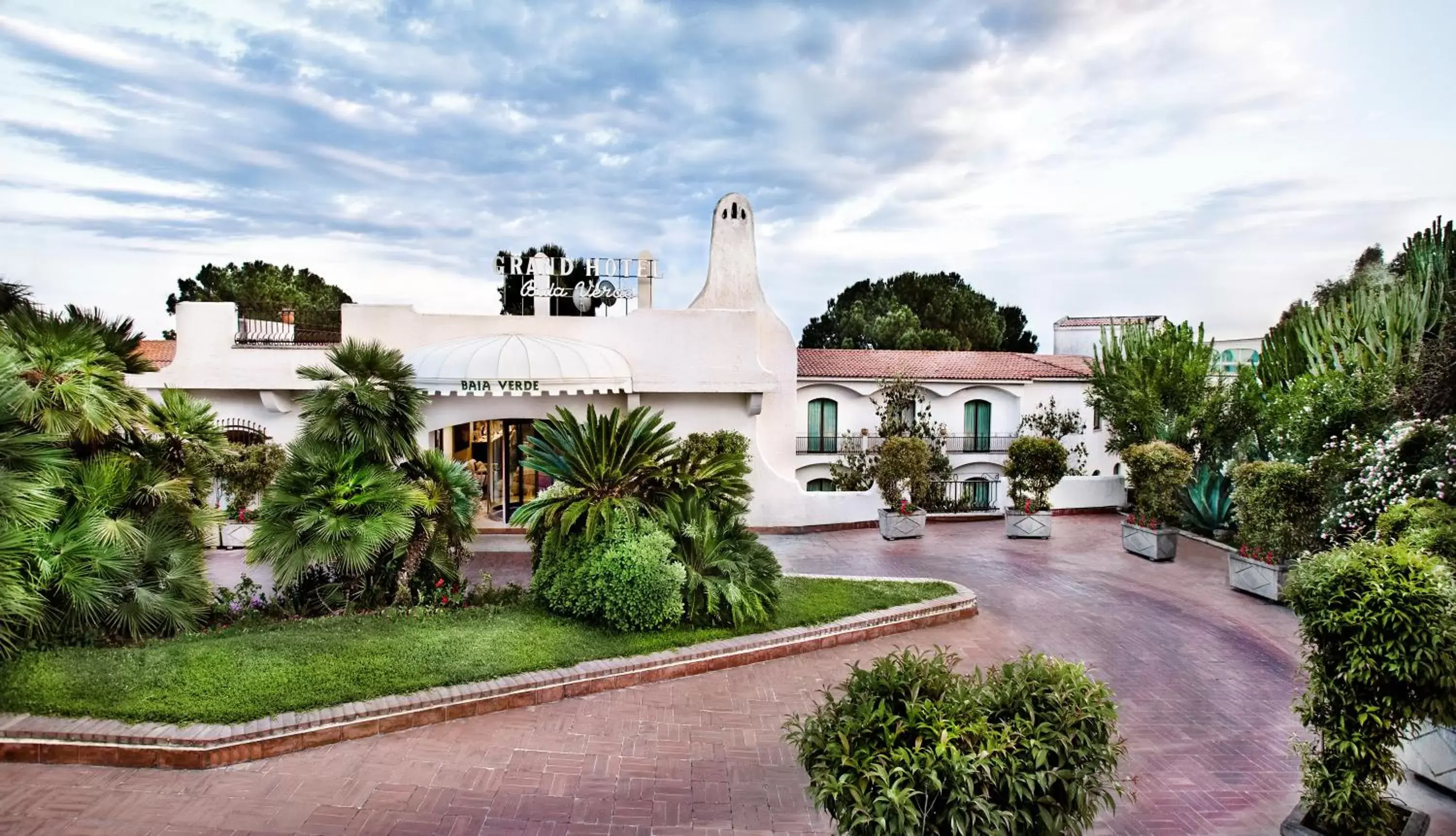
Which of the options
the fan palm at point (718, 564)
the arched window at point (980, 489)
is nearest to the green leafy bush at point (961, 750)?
the fan palm at point (718, 564)

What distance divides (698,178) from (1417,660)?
2319 cm

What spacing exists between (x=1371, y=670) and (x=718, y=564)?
783 centimetres

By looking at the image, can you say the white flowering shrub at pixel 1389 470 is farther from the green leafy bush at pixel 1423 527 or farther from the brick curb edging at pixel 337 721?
the brick curb edging at pixel 337 721

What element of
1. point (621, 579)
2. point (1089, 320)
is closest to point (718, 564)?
point (621, 579)

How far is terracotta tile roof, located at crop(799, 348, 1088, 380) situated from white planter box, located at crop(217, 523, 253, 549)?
1937 cm

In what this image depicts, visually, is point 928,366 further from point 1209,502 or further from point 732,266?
point 1209,502

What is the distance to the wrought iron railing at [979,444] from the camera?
3416cm

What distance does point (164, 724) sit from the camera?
7953 millimetres

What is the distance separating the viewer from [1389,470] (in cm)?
1372

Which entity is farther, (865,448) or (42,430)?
(865,448)

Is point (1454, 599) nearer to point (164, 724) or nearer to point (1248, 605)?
point (1248, 605)

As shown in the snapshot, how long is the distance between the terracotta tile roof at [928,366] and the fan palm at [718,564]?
740 inches

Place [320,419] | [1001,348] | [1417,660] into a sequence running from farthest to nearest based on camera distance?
[1001,348], [320,419], [1417,660]

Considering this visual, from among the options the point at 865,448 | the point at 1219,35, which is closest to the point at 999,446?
the point at 865,448
